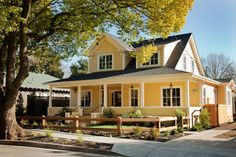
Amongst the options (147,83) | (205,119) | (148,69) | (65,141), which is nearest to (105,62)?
(148,69)

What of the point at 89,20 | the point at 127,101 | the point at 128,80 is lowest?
the point at 127,101

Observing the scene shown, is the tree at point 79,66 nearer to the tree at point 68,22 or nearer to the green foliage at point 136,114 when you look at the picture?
the green foliage at point 136,114

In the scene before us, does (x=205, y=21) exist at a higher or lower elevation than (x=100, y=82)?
higher

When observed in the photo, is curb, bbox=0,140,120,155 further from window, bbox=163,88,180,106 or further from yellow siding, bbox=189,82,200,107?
yellow siding, bbox=189,82,200,107

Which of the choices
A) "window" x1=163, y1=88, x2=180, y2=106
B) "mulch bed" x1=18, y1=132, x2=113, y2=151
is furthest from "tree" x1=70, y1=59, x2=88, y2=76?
"mulch bed" x1=18, y1=132, x2=113, y2=151

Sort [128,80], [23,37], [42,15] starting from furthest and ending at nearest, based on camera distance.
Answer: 1. [128,80]
2. [42,15]
3. [23,37]

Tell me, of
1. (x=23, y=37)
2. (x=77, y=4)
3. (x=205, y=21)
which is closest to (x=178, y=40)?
(x=205, y=21)

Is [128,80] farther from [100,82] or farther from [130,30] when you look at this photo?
[130,30]

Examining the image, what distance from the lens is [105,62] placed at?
28781 mm

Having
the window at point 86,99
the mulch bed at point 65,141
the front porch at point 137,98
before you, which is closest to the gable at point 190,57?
the front porch at point 137,98

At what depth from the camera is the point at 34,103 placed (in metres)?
30.0

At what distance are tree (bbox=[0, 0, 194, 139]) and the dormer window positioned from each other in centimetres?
1004

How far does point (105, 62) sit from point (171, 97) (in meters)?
7.58

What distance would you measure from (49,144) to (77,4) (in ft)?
24.4
